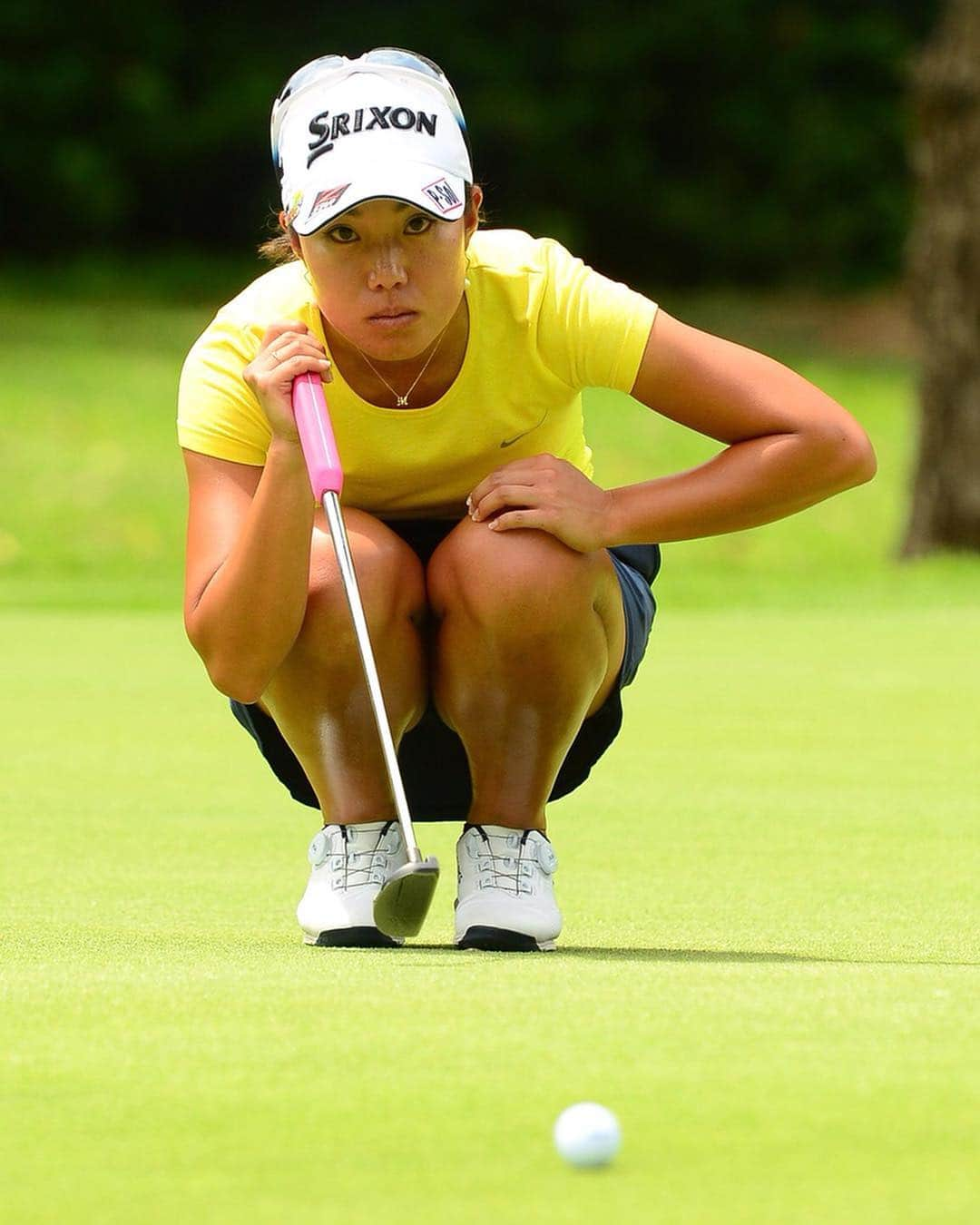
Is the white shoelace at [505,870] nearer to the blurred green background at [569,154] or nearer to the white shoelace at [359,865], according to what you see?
the white shoelace at [359,865]

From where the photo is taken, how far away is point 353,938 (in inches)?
116

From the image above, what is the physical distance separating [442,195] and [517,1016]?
1062mm

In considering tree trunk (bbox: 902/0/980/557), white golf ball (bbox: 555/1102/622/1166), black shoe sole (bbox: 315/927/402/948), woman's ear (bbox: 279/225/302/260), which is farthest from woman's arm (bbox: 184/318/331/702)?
tree trunk (bbox: 902/0/980/557)

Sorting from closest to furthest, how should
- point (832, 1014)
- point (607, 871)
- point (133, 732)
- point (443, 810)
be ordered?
point (832, 1014) < point (443, 810) < point (607, 871) < point (133, 732)

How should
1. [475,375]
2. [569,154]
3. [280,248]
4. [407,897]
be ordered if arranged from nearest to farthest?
[407,897], [475,375], [280,248], [569,154]

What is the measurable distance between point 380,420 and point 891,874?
1.11m

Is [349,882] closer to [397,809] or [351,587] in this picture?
[397,809]

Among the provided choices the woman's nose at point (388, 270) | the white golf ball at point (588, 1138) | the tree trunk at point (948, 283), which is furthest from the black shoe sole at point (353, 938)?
the tree trunk at point (948, 283)

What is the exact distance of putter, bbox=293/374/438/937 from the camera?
9.20 feet

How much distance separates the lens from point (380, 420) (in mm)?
3131

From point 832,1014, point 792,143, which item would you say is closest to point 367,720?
point 832,1014

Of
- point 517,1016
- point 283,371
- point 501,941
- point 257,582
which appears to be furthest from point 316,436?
point 517,1016

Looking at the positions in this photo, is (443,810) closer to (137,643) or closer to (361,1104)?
(361,1104)

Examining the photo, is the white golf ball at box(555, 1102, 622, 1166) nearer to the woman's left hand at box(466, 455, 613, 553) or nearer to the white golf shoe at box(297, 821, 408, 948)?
the white golf shoe at box(297, 821, 408, 948)
